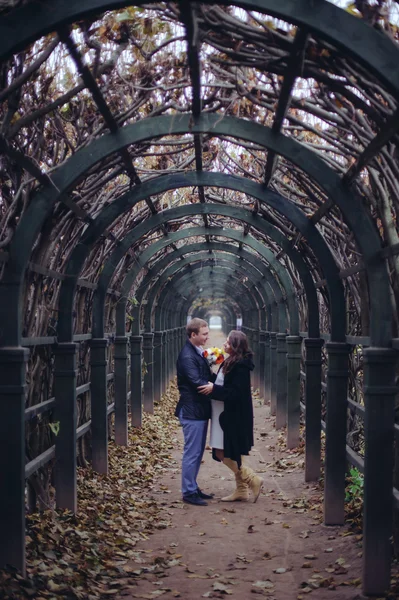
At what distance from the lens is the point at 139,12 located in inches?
197

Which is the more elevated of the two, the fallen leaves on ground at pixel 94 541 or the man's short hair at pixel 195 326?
the man's short hair at pixel 195 326

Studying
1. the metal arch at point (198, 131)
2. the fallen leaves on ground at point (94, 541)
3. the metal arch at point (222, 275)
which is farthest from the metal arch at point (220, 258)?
the metal arch at point (198, 131)

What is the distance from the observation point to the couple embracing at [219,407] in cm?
841

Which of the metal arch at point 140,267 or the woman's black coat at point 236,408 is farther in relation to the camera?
the metal arch at point 140,267

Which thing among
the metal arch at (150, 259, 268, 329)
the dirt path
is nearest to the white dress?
the dirt path

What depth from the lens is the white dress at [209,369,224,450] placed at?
8562mm

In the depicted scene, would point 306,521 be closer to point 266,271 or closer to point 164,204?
point 164,204

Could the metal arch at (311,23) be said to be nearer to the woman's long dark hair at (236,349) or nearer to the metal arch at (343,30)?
the metal arch at (343,30)

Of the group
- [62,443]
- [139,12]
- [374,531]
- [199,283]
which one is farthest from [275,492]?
[199,283]

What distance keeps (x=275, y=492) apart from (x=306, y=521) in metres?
1.44

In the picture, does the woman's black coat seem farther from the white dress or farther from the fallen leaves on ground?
the fallen leaves on ground

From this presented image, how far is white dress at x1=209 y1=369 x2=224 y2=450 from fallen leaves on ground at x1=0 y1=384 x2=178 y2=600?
3.09 feet

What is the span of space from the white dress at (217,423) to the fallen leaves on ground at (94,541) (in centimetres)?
94

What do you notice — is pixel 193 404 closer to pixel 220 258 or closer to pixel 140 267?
pixel 140 267
